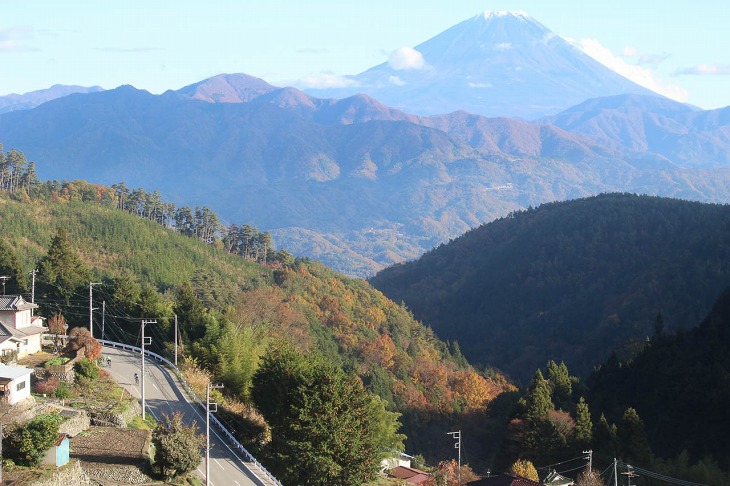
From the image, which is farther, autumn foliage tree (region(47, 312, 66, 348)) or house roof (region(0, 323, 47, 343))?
autumn foliage tree (region(47, 312, 66, 348))

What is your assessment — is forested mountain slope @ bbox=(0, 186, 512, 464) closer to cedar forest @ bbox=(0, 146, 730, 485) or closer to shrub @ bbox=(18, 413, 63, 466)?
cedar forest @ bbox=(0, 146, 730, 485)

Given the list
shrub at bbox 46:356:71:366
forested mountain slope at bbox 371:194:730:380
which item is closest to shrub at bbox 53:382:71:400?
shrub at bbox 46:356:71:366

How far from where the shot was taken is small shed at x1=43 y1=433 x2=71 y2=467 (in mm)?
25906

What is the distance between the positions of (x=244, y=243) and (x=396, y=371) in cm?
3116

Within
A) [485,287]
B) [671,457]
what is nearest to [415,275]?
[485,287]

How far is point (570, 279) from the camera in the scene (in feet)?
424

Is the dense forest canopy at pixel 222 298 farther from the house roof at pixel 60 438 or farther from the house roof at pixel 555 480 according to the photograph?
the house roof at pixel 60 438

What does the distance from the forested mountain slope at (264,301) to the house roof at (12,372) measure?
18218 millimetres

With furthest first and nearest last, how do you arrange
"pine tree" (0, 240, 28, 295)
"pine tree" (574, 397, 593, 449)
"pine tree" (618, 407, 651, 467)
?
"pine tree" (0, 240, 28, 295) < "pine tree" (574, 397, 593, 449) < "pine tree" (618, 407, 651, 467)

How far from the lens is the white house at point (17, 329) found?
37.9 m

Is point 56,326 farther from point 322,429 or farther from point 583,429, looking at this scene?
point 583,429

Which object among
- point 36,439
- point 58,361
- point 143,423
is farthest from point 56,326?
point 36,439

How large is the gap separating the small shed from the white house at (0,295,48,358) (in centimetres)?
1226

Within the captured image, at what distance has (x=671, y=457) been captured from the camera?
5022cm
